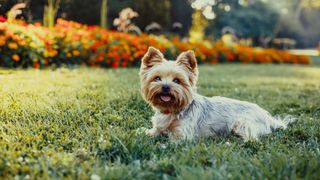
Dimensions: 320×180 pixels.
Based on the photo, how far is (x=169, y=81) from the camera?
539cm

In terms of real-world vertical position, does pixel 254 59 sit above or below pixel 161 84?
below

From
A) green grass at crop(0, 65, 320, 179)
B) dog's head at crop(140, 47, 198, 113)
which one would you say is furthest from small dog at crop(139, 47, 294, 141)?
green grass at crop(0, 65, 320, 179)

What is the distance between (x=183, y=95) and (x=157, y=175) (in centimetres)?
186

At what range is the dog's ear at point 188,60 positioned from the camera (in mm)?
5512

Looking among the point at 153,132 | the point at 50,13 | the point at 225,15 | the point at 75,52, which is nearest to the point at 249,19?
the point at 225,15

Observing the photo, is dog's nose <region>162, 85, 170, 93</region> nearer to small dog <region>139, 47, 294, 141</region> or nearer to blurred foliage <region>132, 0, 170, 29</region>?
small dog <region>139, 47, 294, 141</region>

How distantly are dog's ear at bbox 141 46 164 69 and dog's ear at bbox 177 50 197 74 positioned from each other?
259mm

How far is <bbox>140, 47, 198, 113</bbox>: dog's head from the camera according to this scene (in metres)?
5.34

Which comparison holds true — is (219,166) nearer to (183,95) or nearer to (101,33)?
(183,95)

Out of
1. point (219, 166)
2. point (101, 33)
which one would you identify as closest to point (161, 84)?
point (219, 166)

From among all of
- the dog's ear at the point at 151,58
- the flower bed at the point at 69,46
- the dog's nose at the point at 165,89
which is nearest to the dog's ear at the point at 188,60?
the dog's ear at the point at 151,58

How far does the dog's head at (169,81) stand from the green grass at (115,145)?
0.49 m

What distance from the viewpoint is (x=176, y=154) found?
167 inches

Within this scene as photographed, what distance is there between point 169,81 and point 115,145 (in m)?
1.40
